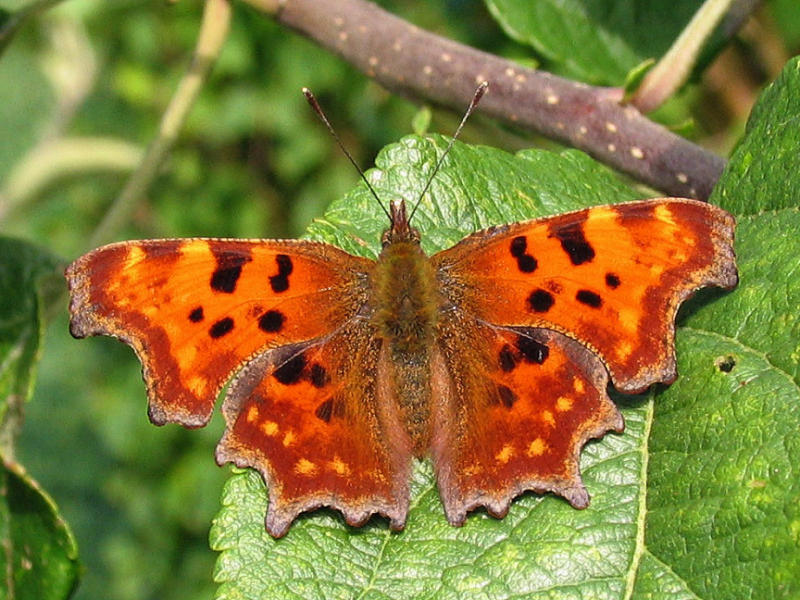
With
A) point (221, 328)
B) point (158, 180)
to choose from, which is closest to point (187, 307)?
point (221, 328)

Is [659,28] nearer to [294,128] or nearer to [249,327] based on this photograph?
[249,327]

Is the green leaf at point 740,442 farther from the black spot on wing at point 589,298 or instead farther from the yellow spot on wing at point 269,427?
the yellow spot on wing at point 269,427

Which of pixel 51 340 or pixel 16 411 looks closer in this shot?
pixel 16 411

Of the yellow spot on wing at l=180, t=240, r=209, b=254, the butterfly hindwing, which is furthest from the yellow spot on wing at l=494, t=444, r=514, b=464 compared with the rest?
the yellow spot on wing at l=180, t=240, r=209, b=254

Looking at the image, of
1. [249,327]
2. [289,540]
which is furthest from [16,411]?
[289,540]

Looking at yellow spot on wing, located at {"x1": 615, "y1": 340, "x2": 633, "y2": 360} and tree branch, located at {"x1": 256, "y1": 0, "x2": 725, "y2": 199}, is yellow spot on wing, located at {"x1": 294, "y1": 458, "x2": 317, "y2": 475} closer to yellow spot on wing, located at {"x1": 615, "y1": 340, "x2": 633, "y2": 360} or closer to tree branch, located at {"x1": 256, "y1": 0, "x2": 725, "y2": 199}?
yellow spot on wing, located at {"x1": 615, "y1": 340, "x2": 633, "y2": 360}

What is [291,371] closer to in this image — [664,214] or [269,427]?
[269,427]
